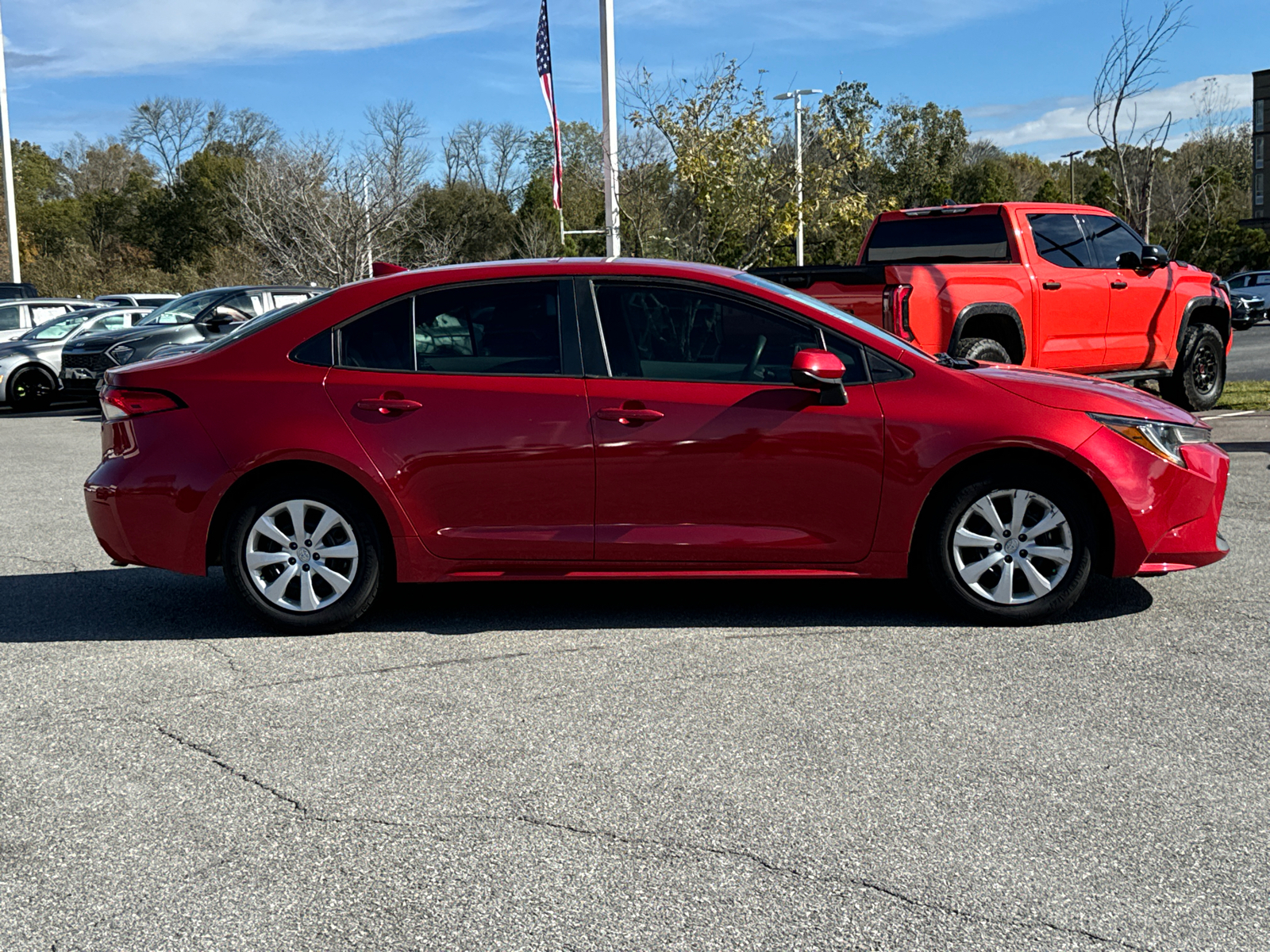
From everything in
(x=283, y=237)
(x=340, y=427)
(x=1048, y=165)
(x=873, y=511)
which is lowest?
(x=873, y=511)

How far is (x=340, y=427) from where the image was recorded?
564 cm

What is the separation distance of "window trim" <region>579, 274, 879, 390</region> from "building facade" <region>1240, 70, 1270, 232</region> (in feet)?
306

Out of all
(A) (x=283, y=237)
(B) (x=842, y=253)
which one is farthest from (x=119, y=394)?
(B) (x=842, y=253)

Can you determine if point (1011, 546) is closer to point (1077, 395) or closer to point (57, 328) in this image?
point (1077, 395)

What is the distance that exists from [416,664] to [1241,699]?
124 inches

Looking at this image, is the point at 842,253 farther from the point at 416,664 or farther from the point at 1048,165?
the point at 1048,165

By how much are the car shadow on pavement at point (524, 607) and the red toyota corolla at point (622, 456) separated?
1.08 feet

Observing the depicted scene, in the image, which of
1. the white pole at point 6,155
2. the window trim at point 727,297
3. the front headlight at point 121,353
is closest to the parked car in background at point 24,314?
the front headlight at point 121,353

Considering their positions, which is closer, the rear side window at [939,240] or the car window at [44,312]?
the rear side window at [939,240]

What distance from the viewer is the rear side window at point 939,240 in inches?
485

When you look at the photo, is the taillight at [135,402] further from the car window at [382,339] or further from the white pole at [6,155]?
the white pole at [6,155]

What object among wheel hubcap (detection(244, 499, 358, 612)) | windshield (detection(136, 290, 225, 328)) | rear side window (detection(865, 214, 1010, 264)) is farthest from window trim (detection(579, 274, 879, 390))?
windshield (detection(136, 290, 225, 328))

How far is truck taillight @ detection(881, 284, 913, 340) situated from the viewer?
10.5 metres

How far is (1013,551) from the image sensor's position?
570cm
